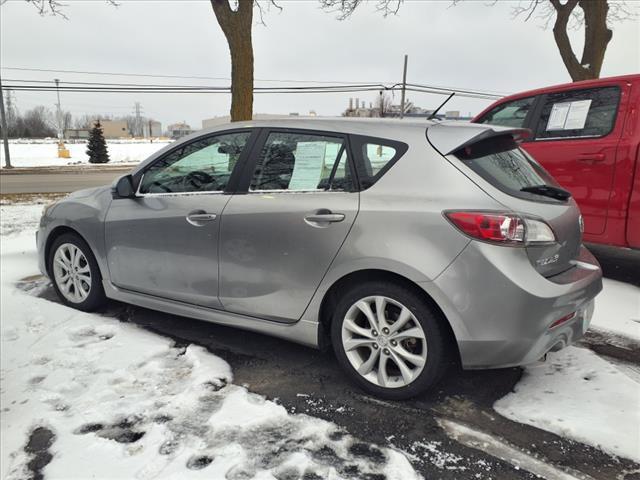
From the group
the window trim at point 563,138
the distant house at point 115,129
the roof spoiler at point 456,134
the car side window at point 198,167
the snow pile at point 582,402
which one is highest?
the distant house at point 115,129

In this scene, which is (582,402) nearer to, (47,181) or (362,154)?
(362,154)

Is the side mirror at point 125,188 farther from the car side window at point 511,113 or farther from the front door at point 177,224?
the car side window at point 511,113

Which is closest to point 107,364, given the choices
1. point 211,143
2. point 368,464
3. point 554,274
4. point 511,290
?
point 211,143

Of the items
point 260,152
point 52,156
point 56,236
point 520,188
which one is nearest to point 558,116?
point 520,188

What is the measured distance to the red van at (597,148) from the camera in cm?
416

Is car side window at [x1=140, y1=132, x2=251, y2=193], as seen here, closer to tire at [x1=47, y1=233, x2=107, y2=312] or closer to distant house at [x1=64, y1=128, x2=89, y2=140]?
tire at [x1=47, y1=233, x2=107, y2=312]

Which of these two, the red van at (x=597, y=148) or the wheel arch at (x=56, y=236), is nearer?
the wheel arch at (x=56, y=236)

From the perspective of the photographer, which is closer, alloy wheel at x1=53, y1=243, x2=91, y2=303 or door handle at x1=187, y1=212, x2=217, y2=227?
door handle at x1=187, y1=212, x2=217, y2=227

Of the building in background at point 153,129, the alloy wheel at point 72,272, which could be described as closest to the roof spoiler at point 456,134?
the alloy wheel at point 72,272

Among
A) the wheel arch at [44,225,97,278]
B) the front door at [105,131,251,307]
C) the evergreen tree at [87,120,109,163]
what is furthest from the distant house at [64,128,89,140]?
the front door at [105,131,251,307]

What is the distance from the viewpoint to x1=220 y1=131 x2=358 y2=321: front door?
2770 mm

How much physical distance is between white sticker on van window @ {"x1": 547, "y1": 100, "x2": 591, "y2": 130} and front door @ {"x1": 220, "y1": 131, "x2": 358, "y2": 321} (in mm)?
2998

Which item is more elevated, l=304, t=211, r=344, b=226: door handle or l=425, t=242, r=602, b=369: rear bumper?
l=304, t=211, r=344, b=226: door handle

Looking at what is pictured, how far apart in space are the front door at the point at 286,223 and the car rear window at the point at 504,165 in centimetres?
67
